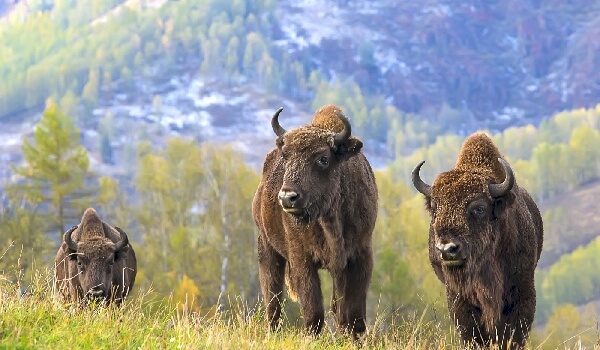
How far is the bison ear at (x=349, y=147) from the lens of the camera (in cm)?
1102

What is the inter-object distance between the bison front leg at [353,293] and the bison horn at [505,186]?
2054 mm

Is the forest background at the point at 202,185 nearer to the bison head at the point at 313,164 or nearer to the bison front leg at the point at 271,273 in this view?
the bison front leg at the point at 271,273

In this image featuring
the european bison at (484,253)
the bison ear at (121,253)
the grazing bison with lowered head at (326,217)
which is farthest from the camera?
the bison ear at (121,253)

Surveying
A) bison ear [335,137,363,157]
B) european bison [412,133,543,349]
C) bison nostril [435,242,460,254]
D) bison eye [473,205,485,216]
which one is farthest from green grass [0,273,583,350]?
bison ear [335,137,363,157]

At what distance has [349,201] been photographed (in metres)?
11.4

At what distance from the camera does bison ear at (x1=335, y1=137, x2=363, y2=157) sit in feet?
36.1

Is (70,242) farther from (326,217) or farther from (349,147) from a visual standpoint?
(349,147)

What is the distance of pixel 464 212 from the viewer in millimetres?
9539

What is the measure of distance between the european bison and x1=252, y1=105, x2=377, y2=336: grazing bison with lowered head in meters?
1.22

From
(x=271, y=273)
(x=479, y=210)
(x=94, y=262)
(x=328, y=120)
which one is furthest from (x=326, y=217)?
(x=94, y=262)

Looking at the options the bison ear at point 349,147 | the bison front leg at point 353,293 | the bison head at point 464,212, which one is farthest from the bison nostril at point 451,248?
the bison ear at point 349,147

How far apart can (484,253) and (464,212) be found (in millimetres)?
Result: 528

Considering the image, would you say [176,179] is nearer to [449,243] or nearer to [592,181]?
[449,243]

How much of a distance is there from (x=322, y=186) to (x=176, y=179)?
5402 centimetres
